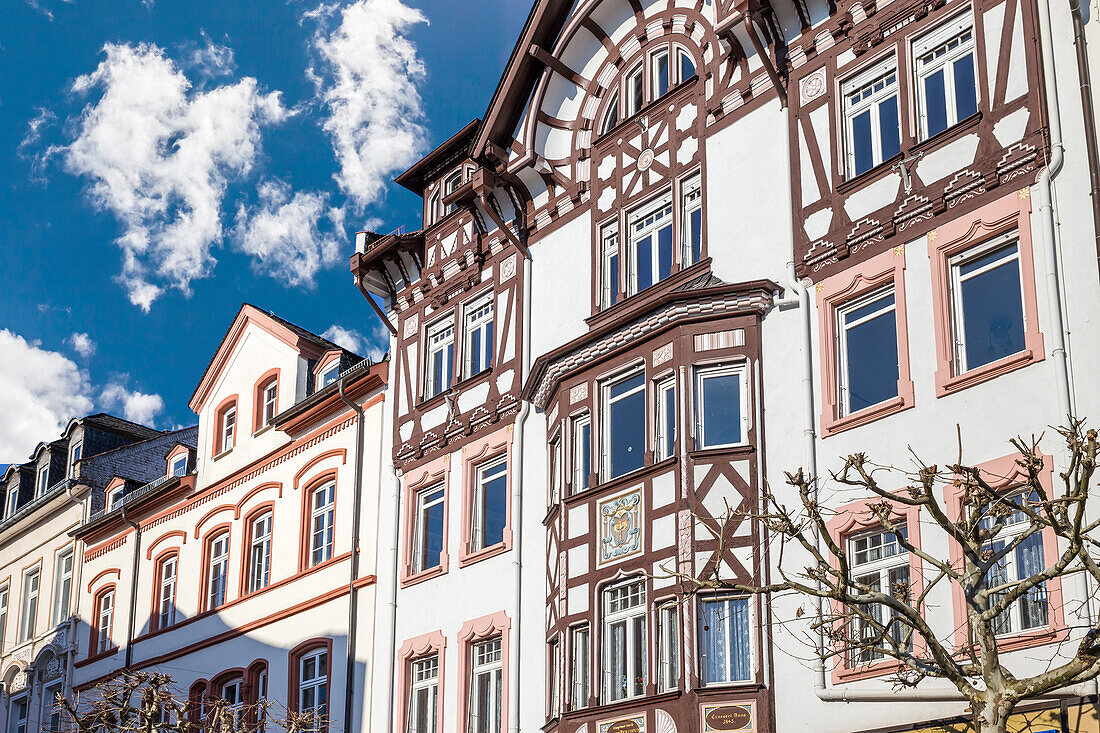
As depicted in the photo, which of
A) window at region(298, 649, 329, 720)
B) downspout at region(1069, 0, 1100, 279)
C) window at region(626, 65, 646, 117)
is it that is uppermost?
window at region(626, 65, 646, 117)

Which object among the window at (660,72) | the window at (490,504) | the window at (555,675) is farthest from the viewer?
the window at (490,504)

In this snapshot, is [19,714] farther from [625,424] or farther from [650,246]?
[650,246]

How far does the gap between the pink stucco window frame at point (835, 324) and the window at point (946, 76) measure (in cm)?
195

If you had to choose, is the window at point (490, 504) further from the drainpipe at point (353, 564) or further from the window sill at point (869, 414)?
the window sill at point (869, 414)

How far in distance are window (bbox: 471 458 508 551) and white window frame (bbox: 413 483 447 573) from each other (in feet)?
2.95

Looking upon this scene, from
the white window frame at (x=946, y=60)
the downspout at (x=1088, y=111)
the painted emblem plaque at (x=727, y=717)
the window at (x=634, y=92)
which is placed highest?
the window at (x=634, y=92)

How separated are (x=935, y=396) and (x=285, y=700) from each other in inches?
635

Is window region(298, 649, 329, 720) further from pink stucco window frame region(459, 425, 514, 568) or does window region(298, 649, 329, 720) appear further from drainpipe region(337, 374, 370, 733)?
pink stucco window frame region(459, 425, 514, 568)

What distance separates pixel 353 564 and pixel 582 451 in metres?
7.36

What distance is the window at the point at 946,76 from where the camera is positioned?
20312 mm

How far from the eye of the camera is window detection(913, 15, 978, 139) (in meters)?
20.3

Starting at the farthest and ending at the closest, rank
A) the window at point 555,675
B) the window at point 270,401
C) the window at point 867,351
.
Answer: the window at point 270,401
the window at point 555,675
the window at point 867,351

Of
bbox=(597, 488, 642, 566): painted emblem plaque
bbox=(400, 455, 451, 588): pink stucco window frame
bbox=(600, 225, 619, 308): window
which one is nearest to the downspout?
bbox=(597, 488, 642, 566): painted emblem plaque

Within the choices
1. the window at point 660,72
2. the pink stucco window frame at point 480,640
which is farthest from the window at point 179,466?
the window at point 660,72
